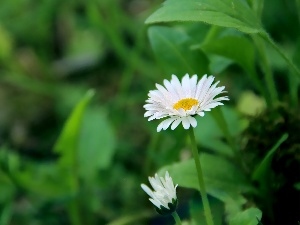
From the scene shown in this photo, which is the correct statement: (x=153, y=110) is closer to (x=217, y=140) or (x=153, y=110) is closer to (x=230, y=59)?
(x=230, y=59)

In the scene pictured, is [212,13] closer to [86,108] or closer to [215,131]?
[215,131]

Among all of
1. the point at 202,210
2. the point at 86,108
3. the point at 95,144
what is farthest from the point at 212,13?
the point at 86,108

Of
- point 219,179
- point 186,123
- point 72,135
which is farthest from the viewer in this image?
point 72,135

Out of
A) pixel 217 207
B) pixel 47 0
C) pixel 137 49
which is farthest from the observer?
pixel 47 0

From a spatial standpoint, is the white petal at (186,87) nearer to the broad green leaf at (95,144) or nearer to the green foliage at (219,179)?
the green foliage at (219,179)

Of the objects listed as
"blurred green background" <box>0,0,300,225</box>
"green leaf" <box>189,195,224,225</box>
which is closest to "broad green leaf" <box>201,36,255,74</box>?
"blurred green background" <box>0,0,300,225</box>

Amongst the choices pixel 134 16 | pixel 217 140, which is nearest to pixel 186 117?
pixel 217 140

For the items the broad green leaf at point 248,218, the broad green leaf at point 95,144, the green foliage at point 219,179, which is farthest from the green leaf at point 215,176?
the broad green leaf at point 95,144
